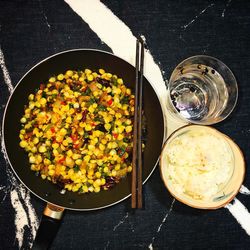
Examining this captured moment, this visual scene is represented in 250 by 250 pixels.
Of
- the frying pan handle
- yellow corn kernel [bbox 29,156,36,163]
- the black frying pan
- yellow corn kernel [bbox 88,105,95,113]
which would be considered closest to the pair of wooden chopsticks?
the black frying pan

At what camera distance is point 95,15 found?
1487 millimetres

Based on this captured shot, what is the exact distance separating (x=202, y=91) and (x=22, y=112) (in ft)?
2.50

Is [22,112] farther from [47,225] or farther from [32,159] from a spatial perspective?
[47,225]

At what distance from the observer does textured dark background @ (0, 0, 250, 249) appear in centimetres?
144

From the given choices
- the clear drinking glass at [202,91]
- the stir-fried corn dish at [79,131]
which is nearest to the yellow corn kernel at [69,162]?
the stir-fried corn dish at [79,131]

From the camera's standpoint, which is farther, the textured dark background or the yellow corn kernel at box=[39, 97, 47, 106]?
the textured dark background

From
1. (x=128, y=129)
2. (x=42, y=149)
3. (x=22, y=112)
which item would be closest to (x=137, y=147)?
(x=128, y=129)

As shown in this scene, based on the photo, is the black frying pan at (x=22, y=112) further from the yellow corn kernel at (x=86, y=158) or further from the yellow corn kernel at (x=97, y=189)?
the yellow corn kernel at (x=86, y=158)

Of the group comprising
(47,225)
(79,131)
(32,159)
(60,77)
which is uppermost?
(60,77)

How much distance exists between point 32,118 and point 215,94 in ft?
2.51

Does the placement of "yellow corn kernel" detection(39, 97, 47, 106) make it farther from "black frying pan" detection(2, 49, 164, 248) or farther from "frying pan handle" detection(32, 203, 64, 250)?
"frying pan handle" detection(32, 203, 64, 250)

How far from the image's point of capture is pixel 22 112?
1.38 metres

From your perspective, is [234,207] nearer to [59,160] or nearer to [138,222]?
[138,222]

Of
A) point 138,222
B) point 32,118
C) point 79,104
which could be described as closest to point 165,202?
point 138,222
